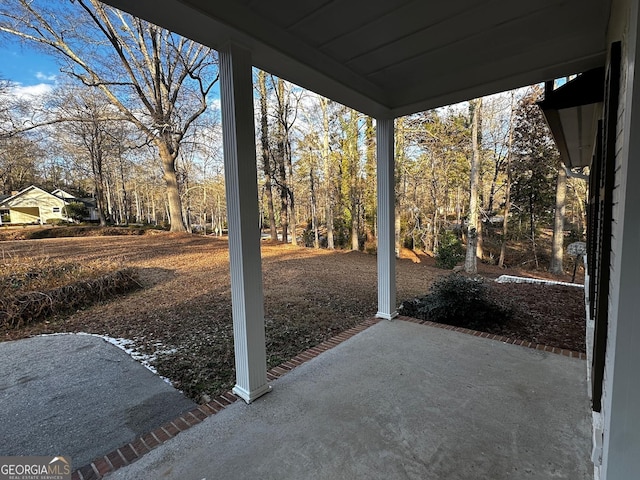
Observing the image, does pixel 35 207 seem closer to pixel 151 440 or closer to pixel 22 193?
pixel 22 193

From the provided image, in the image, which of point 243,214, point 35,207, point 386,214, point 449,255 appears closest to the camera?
point 243,214

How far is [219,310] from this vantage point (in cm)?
484

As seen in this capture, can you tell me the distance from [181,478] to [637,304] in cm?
226

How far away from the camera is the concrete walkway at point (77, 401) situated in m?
2.00

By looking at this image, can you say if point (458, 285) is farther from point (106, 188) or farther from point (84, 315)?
point (106, 188)

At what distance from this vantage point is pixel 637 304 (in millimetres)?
991

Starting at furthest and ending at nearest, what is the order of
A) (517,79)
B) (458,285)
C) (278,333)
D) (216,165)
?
(216,165), (458,285), (278,333), (517,79)

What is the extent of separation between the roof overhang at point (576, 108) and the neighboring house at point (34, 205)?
26.4 metres

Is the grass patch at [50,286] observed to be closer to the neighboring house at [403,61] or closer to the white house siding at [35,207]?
the neighboring house at [403,61]

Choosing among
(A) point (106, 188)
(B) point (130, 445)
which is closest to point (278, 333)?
(B) point (130, 445)

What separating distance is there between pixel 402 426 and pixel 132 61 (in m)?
15.6

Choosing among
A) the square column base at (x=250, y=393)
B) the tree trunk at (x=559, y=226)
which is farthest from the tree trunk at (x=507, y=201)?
the square column base at (x=250, y=393)

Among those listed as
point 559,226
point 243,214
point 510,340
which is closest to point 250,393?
point 243,214

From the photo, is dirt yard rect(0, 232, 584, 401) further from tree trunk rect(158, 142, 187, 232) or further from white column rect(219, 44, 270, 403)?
→ tree trunk rect(158, 142, 187, 232)
